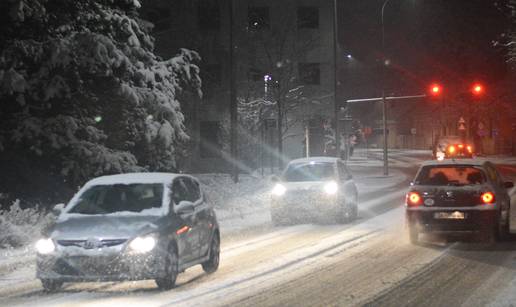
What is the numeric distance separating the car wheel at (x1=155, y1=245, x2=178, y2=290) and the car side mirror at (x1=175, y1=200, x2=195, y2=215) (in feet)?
1.93

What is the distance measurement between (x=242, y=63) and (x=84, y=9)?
29.2 meters

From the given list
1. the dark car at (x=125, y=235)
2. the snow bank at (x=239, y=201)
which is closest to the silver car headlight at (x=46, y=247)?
the dark car at (x=125, y=235)

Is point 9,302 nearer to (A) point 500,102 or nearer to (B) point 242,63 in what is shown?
(B) point 242,63

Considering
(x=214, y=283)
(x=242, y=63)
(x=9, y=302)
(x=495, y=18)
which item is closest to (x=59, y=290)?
(x=9, y=302)

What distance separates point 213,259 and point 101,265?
264cm

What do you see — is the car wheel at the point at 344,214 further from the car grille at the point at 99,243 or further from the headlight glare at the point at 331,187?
the car grille at the point at 99,243

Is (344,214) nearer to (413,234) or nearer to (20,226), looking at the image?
(413,234)

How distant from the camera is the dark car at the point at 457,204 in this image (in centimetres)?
1552

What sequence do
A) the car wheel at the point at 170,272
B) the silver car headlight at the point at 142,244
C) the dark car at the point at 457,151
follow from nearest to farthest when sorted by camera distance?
the silver car headlight at the point at 142,244, the car wheel at the point at 170,272, the dark car at the point at 457,151

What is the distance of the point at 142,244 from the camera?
10.7 m

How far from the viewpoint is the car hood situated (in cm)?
1069

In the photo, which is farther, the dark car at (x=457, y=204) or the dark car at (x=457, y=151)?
the dark car at (x=457, y=151)

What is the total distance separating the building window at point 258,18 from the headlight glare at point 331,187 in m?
30.6

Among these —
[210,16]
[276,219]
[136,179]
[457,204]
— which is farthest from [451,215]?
[210,16]
